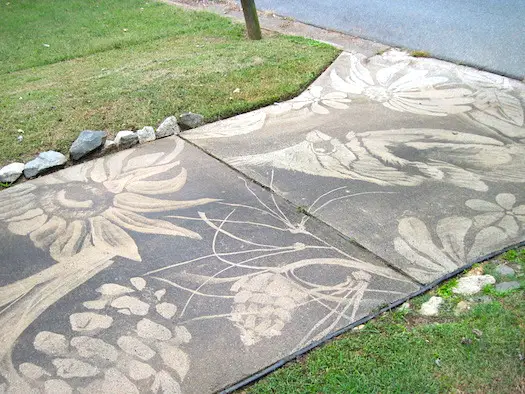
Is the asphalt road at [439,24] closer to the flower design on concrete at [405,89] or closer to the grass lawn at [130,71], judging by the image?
the flower design on concrete at [405,89]

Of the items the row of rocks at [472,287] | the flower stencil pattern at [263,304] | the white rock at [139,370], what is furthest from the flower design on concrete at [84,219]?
the row of rocks at [472,287]

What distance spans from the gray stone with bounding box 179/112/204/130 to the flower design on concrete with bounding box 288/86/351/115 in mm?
610

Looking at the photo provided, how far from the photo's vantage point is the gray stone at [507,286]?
1.94 meters

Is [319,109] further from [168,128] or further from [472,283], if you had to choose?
[472,283]

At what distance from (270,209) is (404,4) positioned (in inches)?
170

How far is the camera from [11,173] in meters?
2.92

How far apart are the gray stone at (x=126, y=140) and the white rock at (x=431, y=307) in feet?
6.34

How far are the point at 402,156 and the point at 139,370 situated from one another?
1.73 meters

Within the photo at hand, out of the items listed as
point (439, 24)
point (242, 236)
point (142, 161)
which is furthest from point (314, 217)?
point (439, 24)

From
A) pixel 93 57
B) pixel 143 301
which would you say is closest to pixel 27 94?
pixel 93 57

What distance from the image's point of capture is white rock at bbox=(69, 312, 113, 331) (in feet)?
6.25

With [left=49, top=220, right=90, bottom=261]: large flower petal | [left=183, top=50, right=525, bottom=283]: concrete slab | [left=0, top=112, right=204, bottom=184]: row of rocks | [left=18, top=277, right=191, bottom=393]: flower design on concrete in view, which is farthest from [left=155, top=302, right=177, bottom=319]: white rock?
[left=0, top=112, right=204, bottom=184]: row of rocks

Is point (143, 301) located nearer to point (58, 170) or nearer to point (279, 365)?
point (279, 365)

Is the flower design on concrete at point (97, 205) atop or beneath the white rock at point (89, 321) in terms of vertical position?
atop
